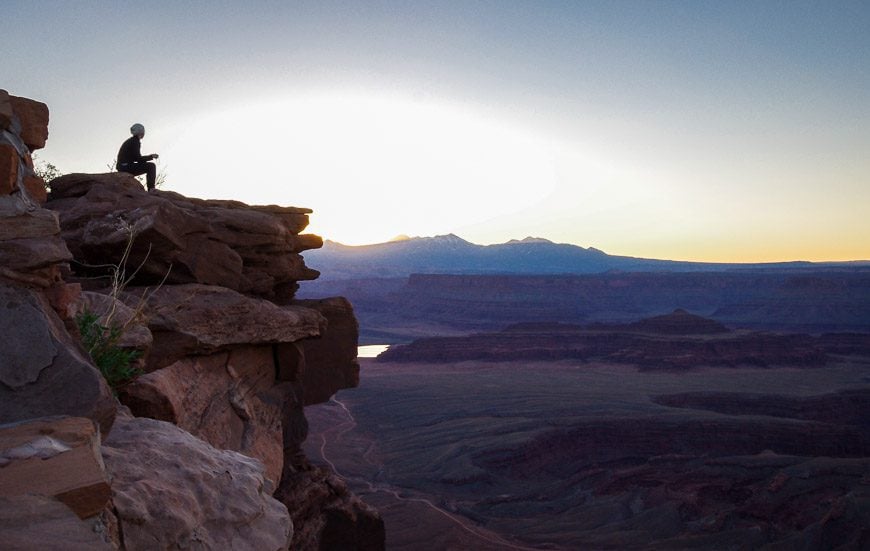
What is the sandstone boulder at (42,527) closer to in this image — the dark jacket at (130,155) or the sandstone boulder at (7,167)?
the sandstone boulder at (7,167)

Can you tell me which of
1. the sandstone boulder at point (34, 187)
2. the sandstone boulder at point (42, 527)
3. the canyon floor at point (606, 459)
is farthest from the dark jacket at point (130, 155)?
the canyon floor at point (606, 459)

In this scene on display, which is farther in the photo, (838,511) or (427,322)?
(427,322)

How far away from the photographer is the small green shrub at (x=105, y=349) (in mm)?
5859

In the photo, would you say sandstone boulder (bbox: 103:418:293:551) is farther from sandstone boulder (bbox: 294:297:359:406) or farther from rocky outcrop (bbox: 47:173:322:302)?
sandstone boulder (bbox: 294:297:359:406)

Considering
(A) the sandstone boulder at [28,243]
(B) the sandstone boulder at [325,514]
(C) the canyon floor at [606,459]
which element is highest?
(A) the sandstone boulder at [28,243]

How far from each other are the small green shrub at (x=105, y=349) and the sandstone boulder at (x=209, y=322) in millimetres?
2351

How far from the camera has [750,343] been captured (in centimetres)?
6862

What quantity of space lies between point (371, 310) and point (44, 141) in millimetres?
120622

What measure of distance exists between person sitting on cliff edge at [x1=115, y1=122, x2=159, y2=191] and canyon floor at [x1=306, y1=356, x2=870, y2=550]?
43.8 ft

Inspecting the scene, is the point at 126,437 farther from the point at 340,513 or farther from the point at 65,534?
the point at 340,513

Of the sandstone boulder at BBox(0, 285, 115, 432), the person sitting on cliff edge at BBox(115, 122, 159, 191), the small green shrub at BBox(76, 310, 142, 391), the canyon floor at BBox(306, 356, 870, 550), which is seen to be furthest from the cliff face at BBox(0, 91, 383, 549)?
the canyon floor at BBox(306, 356, 870, 550)

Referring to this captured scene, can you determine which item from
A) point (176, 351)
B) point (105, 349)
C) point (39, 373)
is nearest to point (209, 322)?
point (176, 351)

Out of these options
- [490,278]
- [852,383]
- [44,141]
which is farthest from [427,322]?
[44,141]

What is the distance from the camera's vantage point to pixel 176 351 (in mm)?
9156
